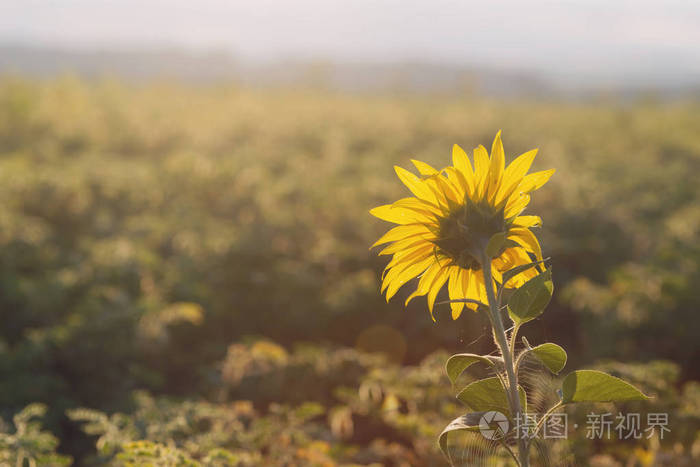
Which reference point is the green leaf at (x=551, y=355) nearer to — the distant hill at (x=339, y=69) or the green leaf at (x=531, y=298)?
the green leaf at (x=531, y=298)

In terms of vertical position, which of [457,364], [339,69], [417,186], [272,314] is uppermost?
[339,69]

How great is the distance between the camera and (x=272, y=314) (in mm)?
4348

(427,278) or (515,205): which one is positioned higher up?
(515,205)

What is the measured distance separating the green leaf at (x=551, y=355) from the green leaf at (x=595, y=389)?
0.03 meters

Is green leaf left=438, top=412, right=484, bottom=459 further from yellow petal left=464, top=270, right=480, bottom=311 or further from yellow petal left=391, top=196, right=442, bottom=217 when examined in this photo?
yellow petal left=391, top=196, right=442, bottom=217

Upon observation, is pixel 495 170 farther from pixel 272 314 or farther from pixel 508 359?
pixel 272 314

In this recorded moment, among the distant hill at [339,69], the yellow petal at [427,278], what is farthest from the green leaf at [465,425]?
the distant hill at [339,69]

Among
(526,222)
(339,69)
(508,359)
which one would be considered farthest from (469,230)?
(339,69)

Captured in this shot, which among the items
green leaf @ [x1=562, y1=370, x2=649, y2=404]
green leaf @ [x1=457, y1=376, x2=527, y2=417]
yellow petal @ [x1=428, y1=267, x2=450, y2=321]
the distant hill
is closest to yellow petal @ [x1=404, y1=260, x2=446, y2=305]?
yellow petal @ [x1=428, y1=267, x2=450, y2=321]

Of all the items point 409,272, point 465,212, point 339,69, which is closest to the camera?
point 465,212

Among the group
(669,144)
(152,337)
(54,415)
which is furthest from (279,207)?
(669,144)

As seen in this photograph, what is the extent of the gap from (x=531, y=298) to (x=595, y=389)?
0.68 ft

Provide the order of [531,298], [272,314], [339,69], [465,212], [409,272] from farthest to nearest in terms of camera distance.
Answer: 1. [339,69]
2. [272,314]
3. [409,272]
4. [465,212]
5. [531,298]

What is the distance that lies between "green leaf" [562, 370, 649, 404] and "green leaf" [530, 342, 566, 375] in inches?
1.3
